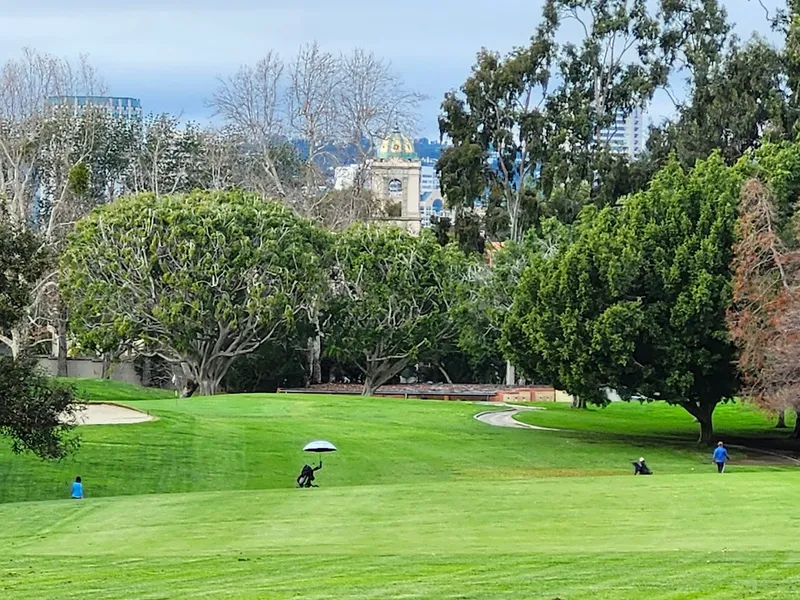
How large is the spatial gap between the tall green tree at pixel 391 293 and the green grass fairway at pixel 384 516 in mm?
12875

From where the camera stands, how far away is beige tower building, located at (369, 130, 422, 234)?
283 feet

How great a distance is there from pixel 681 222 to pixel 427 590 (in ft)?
109

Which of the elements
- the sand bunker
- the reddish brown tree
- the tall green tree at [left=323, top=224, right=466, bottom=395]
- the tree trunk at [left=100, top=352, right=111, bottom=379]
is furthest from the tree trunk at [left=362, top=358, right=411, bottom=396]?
the reddish brown tree

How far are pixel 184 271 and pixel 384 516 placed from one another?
1493 inches

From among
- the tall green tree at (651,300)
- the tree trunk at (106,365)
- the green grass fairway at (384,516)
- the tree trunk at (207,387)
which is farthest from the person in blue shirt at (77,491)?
the tree trunk at (106,365)

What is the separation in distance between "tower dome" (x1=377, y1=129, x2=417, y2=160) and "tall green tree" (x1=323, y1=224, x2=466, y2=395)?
62.1 feet

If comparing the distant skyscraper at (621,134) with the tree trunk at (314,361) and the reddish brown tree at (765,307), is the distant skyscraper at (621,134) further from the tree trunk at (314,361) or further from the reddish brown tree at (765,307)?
the reddish brown tree at (765,307)

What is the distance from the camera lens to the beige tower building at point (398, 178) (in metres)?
86.2

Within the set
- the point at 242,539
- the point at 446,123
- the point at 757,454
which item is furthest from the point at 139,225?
the point at 242,539

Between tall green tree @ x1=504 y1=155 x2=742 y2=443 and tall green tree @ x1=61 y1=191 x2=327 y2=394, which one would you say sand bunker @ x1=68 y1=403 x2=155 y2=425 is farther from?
tall green tree @ x1=504 y1=155 x2=742 y2=443

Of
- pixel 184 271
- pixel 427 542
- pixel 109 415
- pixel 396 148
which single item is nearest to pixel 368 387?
pixel 184 271

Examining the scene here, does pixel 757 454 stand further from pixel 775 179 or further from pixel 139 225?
pixel 139 225

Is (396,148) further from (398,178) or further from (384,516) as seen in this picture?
(384,516)

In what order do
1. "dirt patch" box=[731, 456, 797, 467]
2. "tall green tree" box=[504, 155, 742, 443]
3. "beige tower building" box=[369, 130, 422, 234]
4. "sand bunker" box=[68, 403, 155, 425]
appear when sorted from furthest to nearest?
"beige tower building" box=[369, 130, 422, 234] → "sand bunker" box=[68, 403, 155, 425] → "tall green tree" box=[504, 155, 742, 443] → "dirt patch" box=[731, 456, 797, 467]
